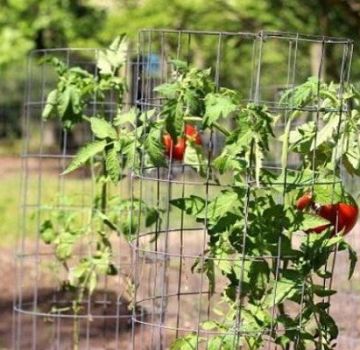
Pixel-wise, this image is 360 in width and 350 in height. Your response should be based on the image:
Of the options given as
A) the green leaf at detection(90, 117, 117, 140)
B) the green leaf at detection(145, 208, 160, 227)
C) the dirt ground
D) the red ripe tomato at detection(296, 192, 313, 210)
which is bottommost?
the dirt ground

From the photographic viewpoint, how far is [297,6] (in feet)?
41.7

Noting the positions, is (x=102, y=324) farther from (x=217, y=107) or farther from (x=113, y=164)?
(x=217, y=107)

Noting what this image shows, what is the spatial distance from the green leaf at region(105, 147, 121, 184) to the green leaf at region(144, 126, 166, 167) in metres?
0.13

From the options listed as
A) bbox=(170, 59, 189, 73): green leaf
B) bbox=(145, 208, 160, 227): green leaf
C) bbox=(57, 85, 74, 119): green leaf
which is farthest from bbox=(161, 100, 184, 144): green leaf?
bbox=(57, 85, 74, 119): green leaf

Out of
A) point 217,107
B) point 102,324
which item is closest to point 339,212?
point 217,107

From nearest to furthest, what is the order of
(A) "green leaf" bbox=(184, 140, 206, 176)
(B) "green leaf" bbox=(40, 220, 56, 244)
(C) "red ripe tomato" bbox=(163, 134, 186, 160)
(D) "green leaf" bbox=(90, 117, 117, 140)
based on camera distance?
(D) "green leaf" bbox=(90, 117, 117, 140), (C) "red ripe tomato" bbox=(163, 134, 186, 160), (A) "green leaf" bbox=(184, 140, 206, 176), (B) "green leaf" bbox=(40, 220, 56, 244)

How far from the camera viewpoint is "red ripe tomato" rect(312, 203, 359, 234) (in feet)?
10.7

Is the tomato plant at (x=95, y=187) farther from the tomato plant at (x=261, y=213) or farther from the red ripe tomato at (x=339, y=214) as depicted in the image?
the red ripe tomato at (x=339, y=214)

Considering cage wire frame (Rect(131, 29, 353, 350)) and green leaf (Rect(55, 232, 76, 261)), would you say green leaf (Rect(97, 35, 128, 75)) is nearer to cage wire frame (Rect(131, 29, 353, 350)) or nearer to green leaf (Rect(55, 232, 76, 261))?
cage wire frame (Rect(131, 29, 353, 350))

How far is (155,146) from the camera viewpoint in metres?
3.23

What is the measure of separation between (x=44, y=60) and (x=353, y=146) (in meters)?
1.52

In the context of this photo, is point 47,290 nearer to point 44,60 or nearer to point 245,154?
point 44,60

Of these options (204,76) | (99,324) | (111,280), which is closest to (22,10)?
(111,280)

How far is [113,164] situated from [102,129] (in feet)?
0.57
